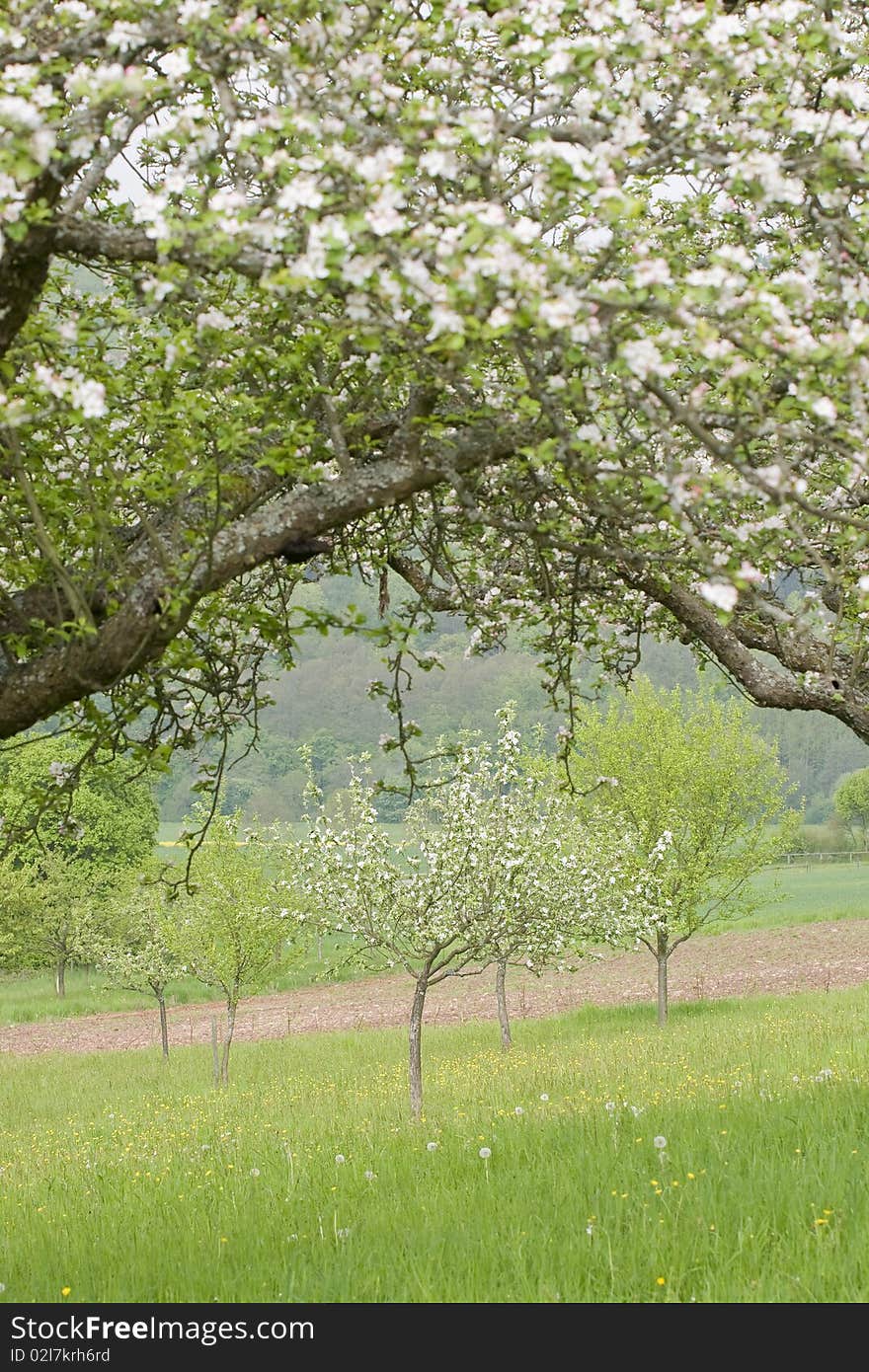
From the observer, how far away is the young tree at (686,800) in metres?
29.6

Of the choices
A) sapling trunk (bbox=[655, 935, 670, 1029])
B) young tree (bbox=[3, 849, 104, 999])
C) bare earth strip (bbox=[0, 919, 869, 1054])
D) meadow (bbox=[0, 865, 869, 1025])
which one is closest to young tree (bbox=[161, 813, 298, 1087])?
meadow (bbox=[0, 865, 869, 1025])

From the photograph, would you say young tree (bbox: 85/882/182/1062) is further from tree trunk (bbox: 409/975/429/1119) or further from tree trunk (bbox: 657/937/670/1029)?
tree trunk (bbox: 657/937/670/1029)

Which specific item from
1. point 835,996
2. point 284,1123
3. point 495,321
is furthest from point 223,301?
point 835,996

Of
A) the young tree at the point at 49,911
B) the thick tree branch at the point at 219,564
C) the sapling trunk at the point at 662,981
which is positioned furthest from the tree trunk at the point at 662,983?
the thick tree branch at the point at 219,564

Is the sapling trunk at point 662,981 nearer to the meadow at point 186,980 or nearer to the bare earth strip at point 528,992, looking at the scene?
the meadow at point 186,980

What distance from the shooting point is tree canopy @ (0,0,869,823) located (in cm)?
403

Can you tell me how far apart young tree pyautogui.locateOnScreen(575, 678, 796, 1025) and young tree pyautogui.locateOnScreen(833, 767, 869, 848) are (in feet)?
281

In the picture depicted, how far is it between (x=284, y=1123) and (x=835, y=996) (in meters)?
18.9

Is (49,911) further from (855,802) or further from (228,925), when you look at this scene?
(855,802)

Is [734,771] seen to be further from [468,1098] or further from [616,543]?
[616,543]

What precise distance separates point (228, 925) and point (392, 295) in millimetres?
24944

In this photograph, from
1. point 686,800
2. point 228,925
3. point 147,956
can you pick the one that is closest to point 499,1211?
point 228,925

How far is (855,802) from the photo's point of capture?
113 m

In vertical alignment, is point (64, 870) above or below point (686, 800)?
above
